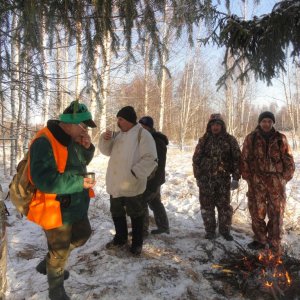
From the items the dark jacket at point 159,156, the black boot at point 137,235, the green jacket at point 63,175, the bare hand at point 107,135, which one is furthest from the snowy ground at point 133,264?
the bare hand at point 107,135

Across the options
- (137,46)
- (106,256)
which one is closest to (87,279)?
(106,256)

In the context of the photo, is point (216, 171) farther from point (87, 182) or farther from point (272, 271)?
point (87, 182)

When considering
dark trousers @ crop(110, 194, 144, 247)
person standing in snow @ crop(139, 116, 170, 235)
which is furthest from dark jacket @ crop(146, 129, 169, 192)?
dark trousers @ crop(110, 194, 144, 247)

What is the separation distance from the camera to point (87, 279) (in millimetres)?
3516

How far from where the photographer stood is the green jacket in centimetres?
264

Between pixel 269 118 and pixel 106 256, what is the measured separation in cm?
282

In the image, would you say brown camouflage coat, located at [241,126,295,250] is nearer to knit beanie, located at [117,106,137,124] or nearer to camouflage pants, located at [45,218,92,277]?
knit beanie, located at [117,106,137,124]

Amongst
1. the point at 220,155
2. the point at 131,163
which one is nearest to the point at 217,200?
the point at 220,155

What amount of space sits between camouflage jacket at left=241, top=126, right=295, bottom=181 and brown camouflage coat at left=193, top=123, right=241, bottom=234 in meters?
0.21

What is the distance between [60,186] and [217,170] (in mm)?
2799

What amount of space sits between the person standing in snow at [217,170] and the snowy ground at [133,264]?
338mm

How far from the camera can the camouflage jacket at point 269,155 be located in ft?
14.9

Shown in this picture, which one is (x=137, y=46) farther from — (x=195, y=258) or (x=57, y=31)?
(x=195, y=258)

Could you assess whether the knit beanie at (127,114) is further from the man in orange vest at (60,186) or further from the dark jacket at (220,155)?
the dark jacket at (220,155)
